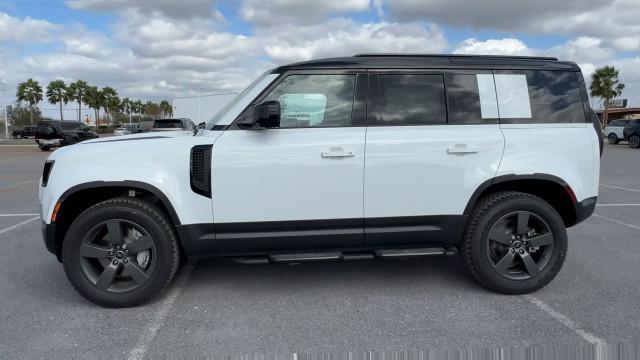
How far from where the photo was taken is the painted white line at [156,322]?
308 centimetres

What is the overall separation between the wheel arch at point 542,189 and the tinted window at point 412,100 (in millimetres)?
696

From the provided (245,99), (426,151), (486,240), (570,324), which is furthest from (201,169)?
(570,324)

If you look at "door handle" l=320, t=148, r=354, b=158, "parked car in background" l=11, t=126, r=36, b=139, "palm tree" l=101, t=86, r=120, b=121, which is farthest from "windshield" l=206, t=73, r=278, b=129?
"palm tree" l=101, t=86, r=120, b=121

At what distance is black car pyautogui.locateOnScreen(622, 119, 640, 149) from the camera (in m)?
26.0

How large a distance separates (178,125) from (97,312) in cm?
1353

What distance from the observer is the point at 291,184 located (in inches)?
144

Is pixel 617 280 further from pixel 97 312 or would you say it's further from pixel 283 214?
pixel 97 312

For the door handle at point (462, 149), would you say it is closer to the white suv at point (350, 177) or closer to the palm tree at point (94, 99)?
the white suv at point (350, 177)

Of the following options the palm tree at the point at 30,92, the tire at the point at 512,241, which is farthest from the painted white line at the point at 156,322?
the palm tree at the point at 30,92

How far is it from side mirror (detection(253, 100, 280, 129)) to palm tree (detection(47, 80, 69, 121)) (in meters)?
78.0

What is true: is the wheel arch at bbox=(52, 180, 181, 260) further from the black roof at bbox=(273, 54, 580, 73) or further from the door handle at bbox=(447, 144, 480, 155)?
the door handle at bbox=(447, 144, 480, 155)

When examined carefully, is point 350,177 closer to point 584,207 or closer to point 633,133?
point 584,207

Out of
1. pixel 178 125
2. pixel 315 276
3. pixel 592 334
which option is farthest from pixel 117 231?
pixel 178 125

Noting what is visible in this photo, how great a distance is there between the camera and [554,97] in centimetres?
400
